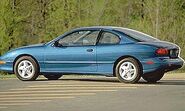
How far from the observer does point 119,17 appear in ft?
136

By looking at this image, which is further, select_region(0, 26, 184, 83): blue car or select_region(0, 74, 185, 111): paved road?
select_region(0, 26, 184, 83): blue car

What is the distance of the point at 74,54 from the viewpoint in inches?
524

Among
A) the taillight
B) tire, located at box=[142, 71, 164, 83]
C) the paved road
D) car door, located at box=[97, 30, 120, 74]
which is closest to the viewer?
the paved road

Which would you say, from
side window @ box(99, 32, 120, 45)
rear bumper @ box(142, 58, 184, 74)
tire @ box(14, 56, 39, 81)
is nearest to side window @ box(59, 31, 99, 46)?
side window @ box(99, 32, 120, 45)

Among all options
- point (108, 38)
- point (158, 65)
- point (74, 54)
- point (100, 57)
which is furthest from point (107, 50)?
point (158, 65)

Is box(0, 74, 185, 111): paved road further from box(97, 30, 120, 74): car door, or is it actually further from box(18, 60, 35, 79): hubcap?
box(18, 60, 35, 79): hubcap

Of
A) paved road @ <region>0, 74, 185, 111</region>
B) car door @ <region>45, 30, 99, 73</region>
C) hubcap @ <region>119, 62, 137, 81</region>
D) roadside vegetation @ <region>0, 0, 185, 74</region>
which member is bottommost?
paved road @ <region>0, 74, 185, 111</region>

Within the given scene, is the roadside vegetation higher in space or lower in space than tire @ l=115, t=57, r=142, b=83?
higher

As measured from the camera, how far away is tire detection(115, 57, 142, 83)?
12578 mm

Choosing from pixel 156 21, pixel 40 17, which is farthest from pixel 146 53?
pixel 40 17

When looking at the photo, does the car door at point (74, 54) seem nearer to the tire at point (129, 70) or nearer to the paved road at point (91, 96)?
the paved road at point (91, 96)

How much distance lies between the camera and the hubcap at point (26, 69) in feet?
45.3

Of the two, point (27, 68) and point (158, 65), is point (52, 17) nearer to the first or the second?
point (27, 68)

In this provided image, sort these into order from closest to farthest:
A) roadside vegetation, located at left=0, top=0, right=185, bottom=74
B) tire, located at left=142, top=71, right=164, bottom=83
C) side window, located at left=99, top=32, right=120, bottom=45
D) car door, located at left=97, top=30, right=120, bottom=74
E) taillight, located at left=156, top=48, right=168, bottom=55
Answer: taillight, located at left=156, top=48, right=168, bottom=55 < car door, located at left=97, top=30, right=120, bottom=74 < side window, located at left=99, top=32, right=120, bottom=45 < tire, located at left=142, top=71, right=164, bottom=83 < roadside vegetation, located at left=0, top=0, right=185, bottom=74
